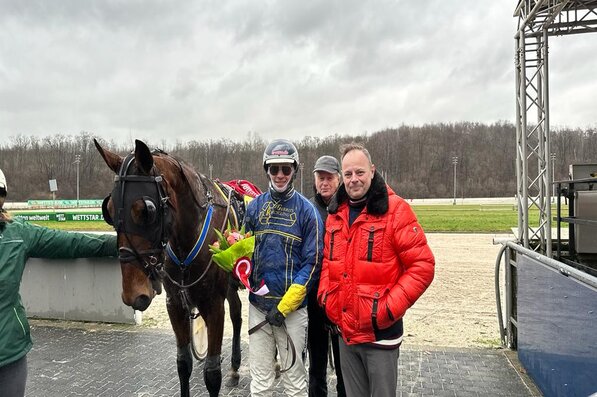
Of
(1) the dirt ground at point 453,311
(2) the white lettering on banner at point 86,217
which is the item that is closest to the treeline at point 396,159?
(2) the white lettering on banner at point 86,217

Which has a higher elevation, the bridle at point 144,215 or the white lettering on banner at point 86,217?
the bridle at point 144,215

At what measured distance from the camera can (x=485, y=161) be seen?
86.9m

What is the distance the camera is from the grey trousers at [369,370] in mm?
2285

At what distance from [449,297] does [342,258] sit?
612 cm

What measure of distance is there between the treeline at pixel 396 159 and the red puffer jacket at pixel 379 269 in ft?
227

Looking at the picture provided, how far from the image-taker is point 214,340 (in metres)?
3.30

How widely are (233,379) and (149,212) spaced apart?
2560 millimetres

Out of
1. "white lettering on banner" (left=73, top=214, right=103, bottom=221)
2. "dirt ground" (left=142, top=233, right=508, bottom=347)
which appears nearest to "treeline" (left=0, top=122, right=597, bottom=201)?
"white lettering on banner" (left=73, top=214, right=103, bottom=221)

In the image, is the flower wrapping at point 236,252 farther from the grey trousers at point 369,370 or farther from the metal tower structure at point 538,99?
the metal tower structure at point 538,99

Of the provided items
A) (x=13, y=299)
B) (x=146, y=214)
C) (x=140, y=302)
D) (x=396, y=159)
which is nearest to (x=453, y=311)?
(x=140, y=302)

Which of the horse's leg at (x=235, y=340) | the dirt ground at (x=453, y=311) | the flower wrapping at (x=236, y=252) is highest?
the flower wrapping at (x=236, y=252)

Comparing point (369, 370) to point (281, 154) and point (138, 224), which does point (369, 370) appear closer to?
point (281, 154)

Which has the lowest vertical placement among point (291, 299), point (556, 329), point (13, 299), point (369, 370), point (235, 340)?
point (235, 340)

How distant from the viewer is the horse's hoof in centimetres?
427
